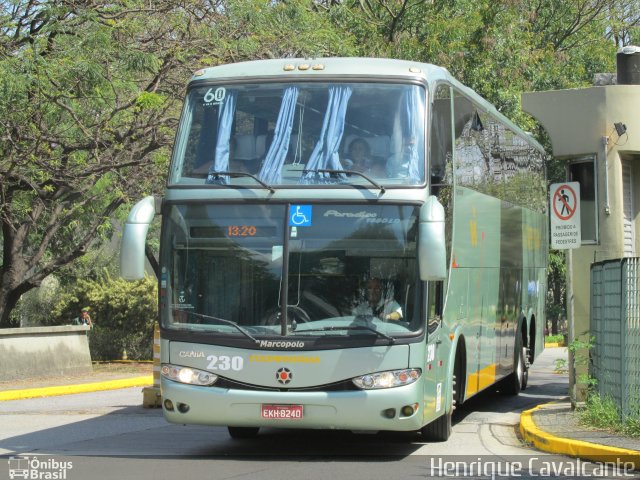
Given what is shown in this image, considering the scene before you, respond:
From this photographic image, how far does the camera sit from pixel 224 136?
10953mm

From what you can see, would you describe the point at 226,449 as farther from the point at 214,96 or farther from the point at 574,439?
the point at 214,96

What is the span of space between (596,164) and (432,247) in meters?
6.21

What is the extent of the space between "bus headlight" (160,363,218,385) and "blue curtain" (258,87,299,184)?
80.9 inches

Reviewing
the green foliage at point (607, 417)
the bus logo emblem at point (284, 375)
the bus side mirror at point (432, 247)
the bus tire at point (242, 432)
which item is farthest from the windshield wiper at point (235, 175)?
the green foliage at point (607, 417)

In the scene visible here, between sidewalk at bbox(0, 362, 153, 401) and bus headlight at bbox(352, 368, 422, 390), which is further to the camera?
sidewalk at bbox(0, 362, 153, 401)

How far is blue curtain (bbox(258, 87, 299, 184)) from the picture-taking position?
1070 centimetres

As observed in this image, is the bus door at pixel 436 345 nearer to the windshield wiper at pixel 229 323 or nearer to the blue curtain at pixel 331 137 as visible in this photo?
the blue curtain at pixel 331 137

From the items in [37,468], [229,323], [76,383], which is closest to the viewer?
[37,468]

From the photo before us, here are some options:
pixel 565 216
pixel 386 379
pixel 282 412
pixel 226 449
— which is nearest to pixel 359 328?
pixel 386 379

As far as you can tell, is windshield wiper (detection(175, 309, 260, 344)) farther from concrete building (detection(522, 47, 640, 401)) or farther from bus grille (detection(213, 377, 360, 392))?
concrete building (detection(522, 47, 640, 401))

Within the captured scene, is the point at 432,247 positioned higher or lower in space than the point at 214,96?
lower

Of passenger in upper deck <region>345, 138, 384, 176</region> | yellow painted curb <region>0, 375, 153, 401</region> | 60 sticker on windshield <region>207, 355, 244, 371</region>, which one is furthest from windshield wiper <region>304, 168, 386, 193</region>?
yellow painted curb <region>0, 375, 153, 401</region>

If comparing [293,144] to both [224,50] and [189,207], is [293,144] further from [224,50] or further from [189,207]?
[224,50]

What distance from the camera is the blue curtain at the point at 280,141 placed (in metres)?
10.7
